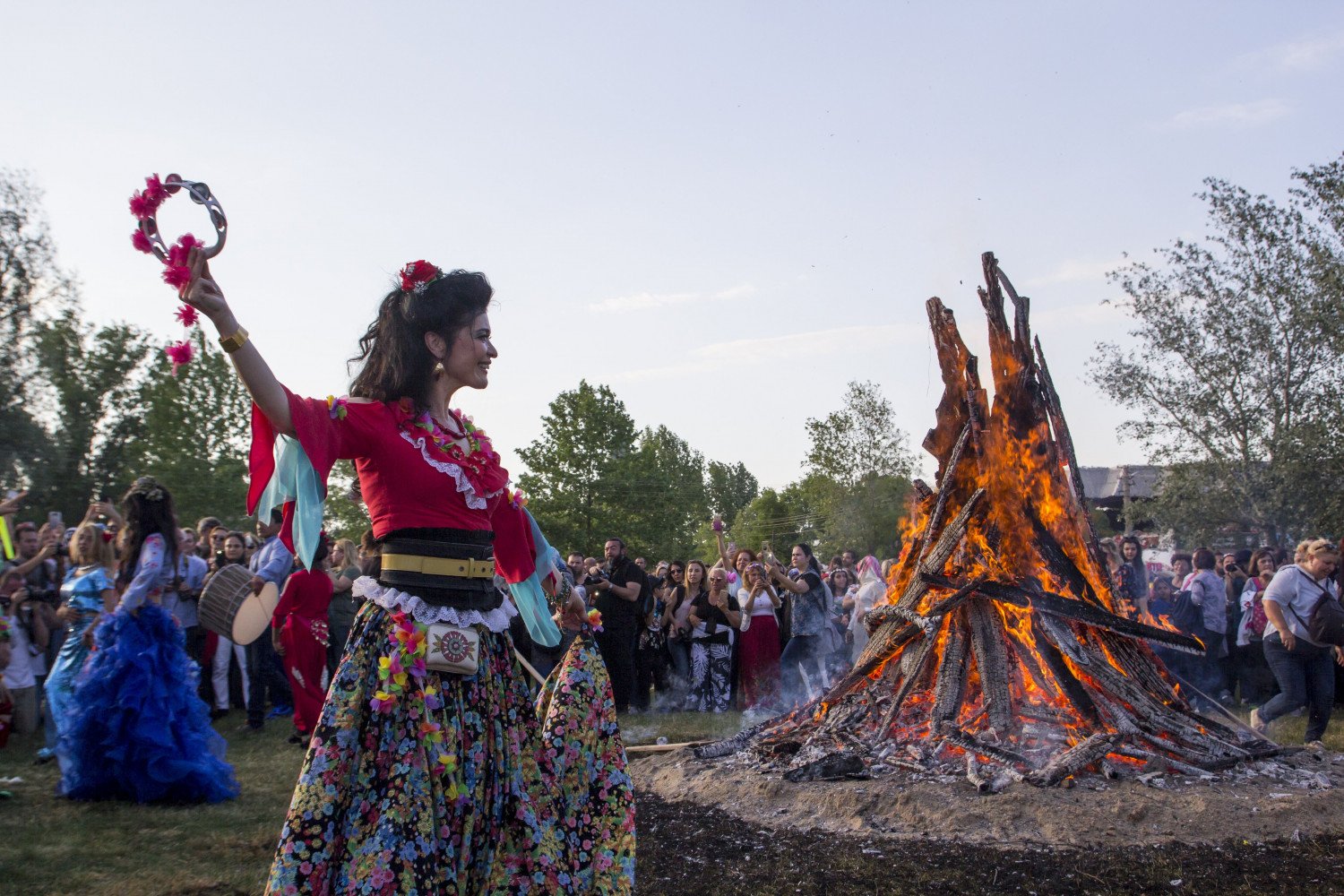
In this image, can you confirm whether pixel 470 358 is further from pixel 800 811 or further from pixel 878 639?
pixel 878 639

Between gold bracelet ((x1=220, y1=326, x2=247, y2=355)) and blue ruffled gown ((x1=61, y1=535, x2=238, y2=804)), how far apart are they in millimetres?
5129

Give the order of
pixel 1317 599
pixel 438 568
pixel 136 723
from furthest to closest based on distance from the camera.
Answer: pixel 1317 599, pixel 136 723, pixel 438 568

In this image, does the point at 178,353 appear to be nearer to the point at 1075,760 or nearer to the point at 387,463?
the point at 387,463

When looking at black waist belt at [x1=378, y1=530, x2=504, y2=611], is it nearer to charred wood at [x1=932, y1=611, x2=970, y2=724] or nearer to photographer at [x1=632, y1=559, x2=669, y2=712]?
charred wood at [x1=932, y1=611, x2=970, y2=724]

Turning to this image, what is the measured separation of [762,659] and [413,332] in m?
9.70

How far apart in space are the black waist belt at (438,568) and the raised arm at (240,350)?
0.50 meters

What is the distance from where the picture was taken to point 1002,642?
784 centimetres

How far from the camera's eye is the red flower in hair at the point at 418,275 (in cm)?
392

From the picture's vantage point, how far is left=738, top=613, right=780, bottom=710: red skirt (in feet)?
42.7

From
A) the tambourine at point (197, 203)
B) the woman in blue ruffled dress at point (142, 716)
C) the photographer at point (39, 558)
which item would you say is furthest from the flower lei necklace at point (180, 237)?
the photographer at point (39, 558)

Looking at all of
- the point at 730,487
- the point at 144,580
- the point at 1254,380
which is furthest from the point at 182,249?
the point at 730,487

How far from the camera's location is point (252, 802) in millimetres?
7648

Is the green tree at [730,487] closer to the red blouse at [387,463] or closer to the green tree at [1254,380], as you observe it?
the green tree at [1254,380]

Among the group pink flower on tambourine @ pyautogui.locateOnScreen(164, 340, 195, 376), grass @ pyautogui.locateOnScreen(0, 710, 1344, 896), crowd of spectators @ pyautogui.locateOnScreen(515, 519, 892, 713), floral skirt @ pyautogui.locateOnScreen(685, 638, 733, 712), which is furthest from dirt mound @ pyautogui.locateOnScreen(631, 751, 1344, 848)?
floral skirt @ pyautogui.locateOnScreen(685, 638, 733, 712)
